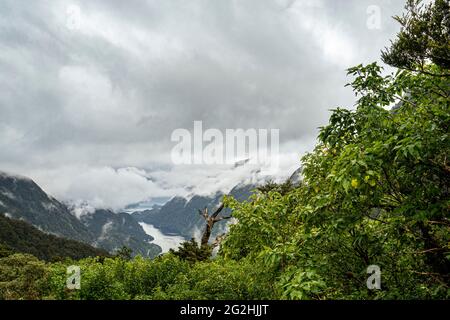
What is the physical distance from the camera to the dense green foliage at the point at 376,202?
5711 mm

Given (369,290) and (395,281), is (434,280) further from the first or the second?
(369,290)

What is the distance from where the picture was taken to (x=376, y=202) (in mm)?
6590

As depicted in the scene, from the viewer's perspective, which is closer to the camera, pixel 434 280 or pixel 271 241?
pixel 434 280

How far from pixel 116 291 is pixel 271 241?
815 centimetres

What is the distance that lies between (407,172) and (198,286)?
10521 millimetres

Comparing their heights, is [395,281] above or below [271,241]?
below

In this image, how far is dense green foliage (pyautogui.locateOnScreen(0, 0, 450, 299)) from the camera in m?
5.71

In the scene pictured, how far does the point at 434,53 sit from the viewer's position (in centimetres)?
796

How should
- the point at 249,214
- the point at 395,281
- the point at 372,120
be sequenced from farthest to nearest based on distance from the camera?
the point at 249,214 < the point at 395,281 < the point at 372,120
